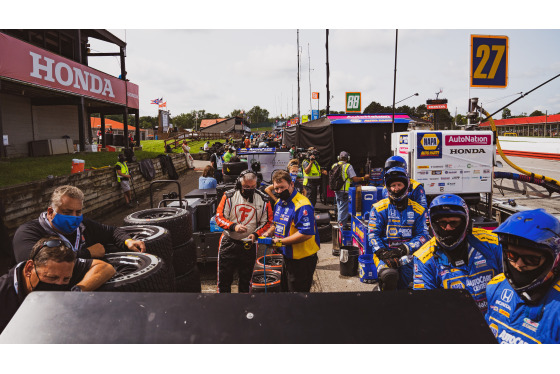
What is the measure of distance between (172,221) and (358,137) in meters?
10.6

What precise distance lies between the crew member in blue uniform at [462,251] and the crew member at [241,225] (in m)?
2.64

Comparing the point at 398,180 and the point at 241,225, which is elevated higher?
the point at 398,180

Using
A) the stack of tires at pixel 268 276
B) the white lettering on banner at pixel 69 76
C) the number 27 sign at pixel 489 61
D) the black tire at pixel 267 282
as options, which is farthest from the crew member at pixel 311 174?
the white lettering on banner at pixel 69 76

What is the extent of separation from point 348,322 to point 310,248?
289cm

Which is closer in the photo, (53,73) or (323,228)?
(323,228)

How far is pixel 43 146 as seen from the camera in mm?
19578

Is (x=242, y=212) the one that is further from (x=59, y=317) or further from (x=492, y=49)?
(x=492, y=49)

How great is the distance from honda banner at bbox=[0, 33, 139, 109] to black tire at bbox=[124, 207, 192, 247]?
474 inches

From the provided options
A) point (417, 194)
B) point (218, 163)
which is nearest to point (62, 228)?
point (417, 194)

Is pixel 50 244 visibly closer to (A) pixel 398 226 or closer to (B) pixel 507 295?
(B) pixel 507 295

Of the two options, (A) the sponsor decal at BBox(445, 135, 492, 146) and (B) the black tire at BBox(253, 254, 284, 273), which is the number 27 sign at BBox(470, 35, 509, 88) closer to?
(A) the sponsor decal at BBox(445, 135, 492, 146)

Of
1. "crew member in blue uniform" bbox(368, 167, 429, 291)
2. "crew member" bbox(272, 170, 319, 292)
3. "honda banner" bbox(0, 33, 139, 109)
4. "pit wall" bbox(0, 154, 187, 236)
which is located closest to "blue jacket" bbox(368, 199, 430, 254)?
"crew member in blue uniform" bbox(368, 167, 429, 291)

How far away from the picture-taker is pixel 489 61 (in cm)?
771

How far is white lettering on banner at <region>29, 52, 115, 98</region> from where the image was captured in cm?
1516
